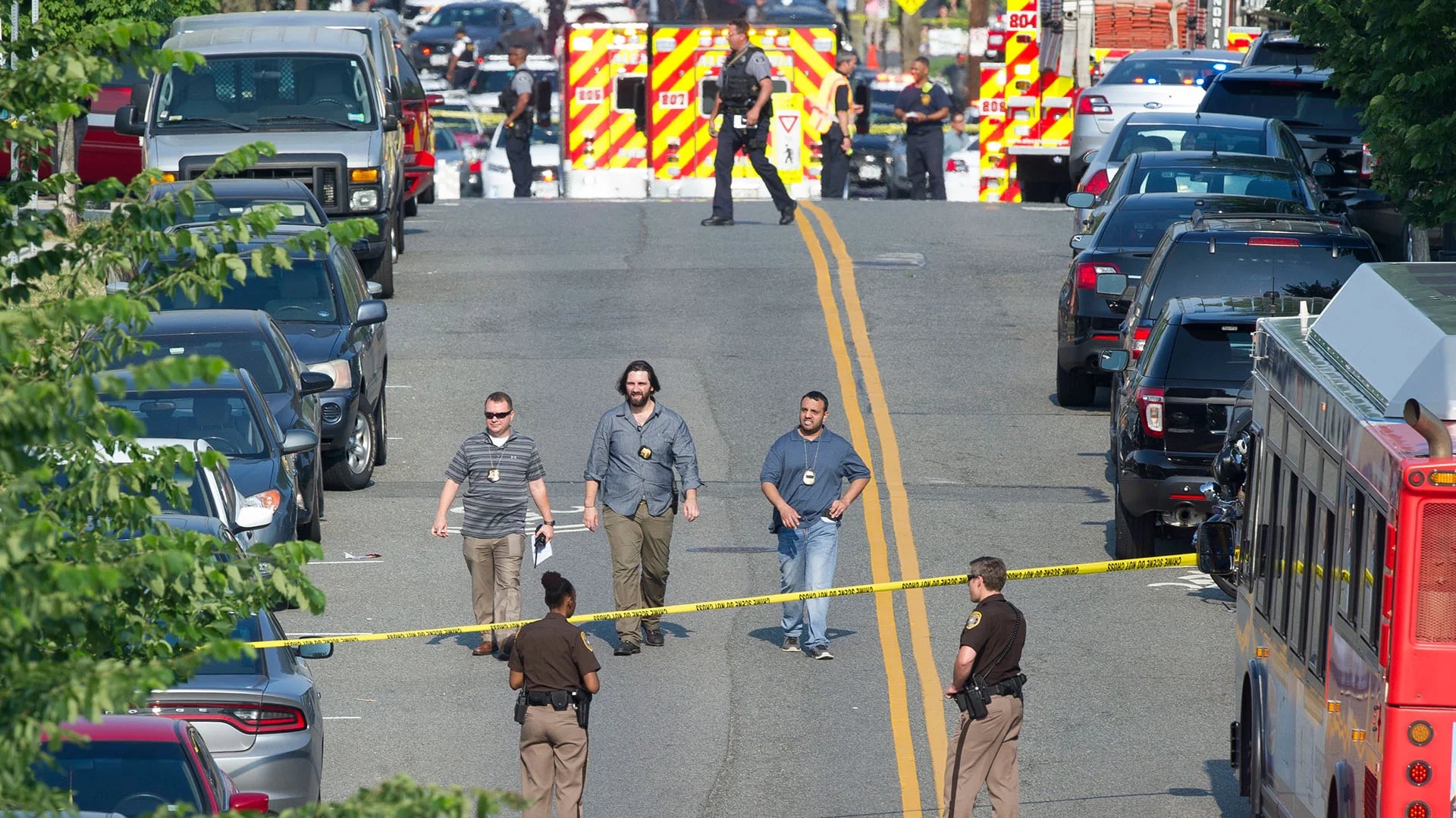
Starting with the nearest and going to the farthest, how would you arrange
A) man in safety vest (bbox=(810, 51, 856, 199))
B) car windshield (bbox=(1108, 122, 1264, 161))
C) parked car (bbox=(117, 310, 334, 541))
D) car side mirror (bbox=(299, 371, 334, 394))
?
parked car (bbox=(117, 310, 334, 541))
car side mirror (bbox=(299, 371, 334, 394))
car windshield (bbox=(1108, 122, 1264, 161))
man in safety vest (bbox=(810, 51, 856, 199))

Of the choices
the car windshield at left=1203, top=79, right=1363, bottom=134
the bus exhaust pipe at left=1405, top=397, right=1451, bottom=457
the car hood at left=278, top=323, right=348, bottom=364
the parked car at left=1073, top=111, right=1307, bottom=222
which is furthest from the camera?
the car windshield at left=1203, top=79, right=1363, bottom=134

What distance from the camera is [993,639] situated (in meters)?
9.68

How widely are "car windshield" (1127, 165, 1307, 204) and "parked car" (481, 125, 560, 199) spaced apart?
19794 mm

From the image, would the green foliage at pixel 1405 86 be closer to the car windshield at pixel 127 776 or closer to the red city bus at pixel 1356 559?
the red city bus at pixel 1356 559

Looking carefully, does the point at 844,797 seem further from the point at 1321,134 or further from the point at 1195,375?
the point at 1321,134

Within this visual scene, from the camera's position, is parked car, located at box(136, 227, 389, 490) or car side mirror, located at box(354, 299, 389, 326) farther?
car side mirror, located at box(354, 299, 389, 326)

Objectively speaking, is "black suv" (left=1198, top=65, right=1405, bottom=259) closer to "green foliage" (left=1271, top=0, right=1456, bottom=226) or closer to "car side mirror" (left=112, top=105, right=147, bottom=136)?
"green foliage" (left=1271, top=0, right=1456, bottom=226)

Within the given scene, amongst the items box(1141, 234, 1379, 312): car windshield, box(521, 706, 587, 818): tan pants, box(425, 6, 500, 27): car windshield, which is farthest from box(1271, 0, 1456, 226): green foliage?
box(425, 6, 500, 27): car windshield

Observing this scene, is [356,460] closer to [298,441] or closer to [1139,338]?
[298,441]

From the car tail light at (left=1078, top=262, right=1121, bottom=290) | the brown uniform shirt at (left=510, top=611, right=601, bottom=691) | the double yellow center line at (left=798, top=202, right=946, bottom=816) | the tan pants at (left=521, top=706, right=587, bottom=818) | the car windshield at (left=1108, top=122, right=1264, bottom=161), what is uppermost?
the car windshield at (left=1108, top=122, right=1264, bottom=161)

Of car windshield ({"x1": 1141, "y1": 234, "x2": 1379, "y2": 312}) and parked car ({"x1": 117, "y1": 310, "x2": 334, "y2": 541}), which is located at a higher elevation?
car windshield ({"x1": 1141, "y1": 234, "x2": 1379, "y2": 312})

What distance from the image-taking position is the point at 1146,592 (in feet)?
48.4

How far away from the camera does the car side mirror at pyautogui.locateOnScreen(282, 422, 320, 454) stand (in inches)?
561

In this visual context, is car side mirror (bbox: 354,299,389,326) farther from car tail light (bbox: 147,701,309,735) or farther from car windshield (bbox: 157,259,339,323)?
car tail light (bbox: 147,701,309,735)
